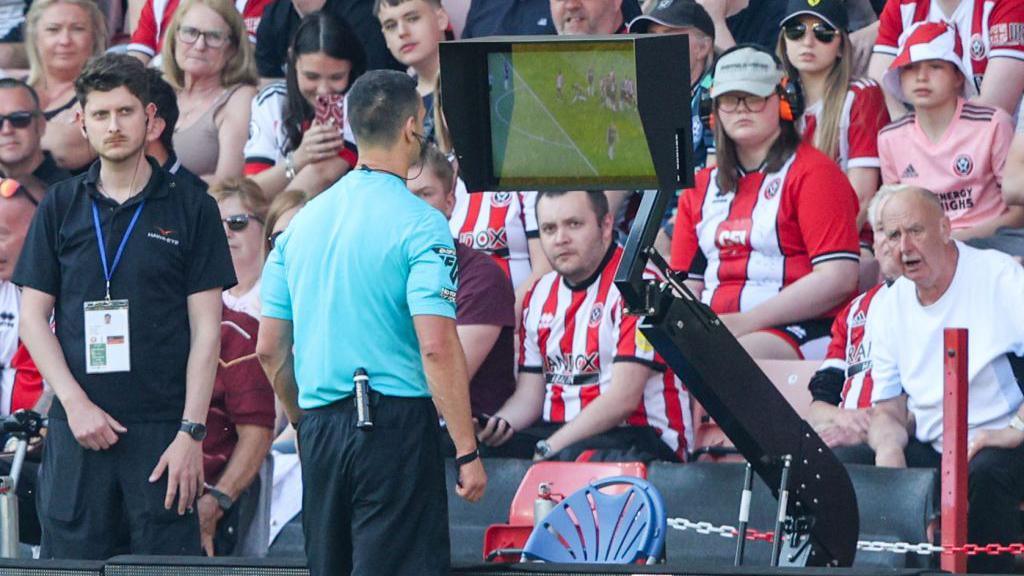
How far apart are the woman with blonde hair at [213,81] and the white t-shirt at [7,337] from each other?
5.05 feet

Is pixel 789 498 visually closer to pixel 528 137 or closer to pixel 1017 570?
pixel 528 137

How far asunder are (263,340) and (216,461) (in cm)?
162

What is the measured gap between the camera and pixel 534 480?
6.35m

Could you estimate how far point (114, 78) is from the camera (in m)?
5.66

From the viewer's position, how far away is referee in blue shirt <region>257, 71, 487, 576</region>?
178 inches

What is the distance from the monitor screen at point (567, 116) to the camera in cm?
435

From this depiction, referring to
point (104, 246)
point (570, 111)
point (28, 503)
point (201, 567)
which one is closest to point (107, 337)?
point (104, 246)

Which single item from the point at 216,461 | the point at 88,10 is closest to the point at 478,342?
the point at 216,461

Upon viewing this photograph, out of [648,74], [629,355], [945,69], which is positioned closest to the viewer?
[648,74]

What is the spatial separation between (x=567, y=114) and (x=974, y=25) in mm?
4257

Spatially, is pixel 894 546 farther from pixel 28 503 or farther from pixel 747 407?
pixel 28 503

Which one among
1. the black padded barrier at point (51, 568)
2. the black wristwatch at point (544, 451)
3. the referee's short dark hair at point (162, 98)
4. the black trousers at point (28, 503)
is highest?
the referee's short dark hair at point (162, 98)

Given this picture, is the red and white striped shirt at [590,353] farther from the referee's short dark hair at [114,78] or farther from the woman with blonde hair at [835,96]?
the referee's short dark hair at [114,78]

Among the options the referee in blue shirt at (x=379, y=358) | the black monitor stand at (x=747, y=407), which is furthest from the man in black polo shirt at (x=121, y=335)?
the black monitor stand at (x=747, y=407)
